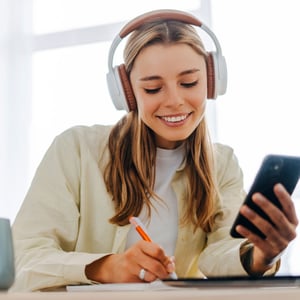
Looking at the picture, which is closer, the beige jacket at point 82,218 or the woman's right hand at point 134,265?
the woman's right hand at point 134,265

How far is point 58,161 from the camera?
1.14 m

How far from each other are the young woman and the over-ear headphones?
11 millimetres

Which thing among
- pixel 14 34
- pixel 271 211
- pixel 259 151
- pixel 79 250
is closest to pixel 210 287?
pixel 271 211

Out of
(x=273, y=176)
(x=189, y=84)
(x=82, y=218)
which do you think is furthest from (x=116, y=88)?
(x=273, y=176)

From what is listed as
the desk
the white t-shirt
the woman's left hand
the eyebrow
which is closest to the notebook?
the desk

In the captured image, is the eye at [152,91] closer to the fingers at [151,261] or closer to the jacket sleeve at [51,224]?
the jacket sleeve at [51,224]

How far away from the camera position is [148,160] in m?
1.15

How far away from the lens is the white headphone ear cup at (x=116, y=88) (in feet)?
3.64

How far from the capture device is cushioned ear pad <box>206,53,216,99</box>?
111 centimetres

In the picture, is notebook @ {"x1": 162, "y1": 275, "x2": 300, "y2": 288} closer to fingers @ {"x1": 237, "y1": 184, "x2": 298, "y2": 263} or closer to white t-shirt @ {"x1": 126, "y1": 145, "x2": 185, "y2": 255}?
fingers @ {"x1": 237, "y1": 184, "x2": 298, "y2": 263}

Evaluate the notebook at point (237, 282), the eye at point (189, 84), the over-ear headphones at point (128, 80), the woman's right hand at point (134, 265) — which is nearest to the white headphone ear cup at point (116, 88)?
the over-ear headphones at point (128, 80)

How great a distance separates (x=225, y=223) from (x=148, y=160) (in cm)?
18

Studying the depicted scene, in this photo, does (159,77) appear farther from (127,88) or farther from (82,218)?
(82,218)

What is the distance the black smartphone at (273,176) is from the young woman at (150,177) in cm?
28
